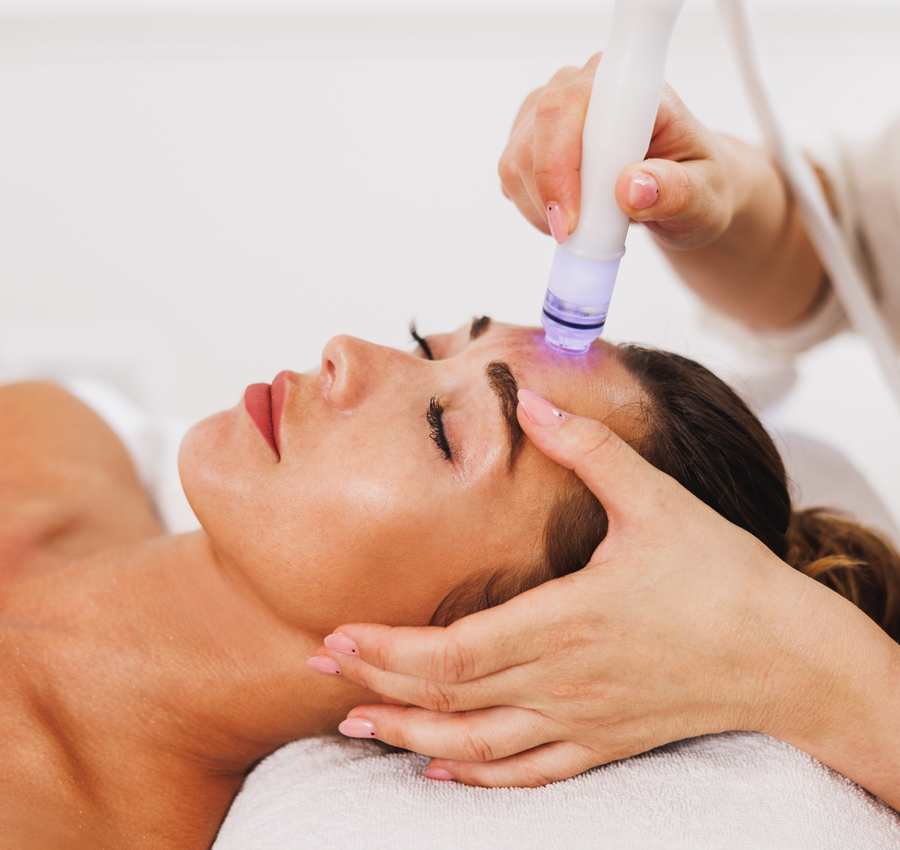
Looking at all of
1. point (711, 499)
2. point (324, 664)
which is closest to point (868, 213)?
point (711, 499)

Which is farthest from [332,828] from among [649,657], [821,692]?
[821,692]

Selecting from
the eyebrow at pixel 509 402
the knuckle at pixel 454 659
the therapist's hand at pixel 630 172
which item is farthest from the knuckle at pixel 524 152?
the knuckle at pixel 454 659

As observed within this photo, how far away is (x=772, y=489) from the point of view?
3.34ft

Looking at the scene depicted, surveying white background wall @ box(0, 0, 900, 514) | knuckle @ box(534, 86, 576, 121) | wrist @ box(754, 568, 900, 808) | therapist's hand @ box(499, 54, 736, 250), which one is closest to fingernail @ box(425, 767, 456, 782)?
wrist @ box(754, 568, 900, 808)

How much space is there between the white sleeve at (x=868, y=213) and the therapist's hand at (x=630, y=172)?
1.39 ft

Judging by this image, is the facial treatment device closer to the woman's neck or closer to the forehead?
the forehead

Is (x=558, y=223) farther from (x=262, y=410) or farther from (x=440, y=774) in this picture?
(x=440, y=774)

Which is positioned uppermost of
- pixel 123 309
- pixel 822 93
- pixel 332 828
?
pixel 822 93

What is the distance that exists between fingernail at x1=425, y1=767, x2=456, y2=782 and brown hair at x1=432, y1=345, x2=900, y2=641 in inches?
6.6

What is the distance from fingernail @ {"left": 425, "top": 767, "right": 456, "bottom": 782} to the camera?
0.92 m

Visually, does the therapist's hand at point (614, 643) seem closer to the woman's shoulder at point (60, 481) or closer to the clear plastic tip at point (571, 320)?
the clear plastic tip at point (571, 320)

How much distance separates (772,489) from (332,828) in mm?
652

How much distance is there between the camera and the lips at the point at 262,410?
949mm

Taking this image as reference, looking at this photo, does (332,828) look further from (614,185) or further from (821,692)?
(614,185)
